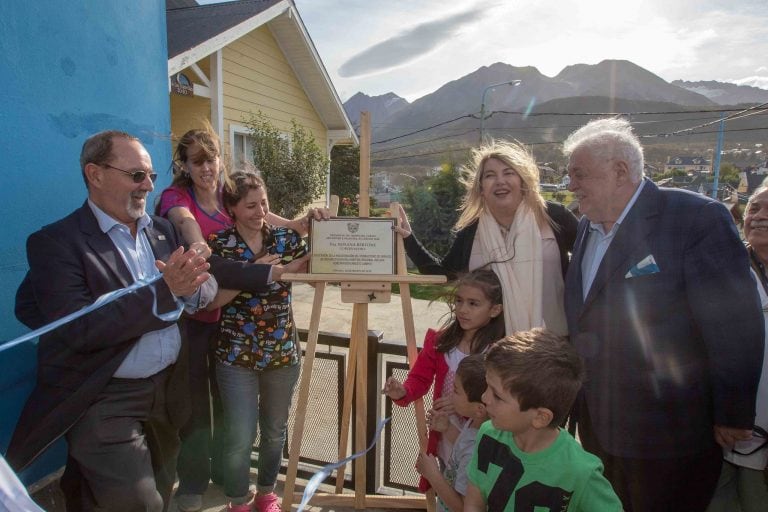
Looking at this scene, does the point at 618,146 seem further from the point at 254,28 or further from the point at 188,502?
the point at 254,28

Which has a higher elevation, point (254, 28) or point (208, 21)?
point (208, 21)

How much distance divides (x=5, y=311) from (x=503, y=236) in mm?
2604

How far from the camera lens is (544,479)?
5.58ft

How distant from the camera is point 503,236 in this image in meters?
2.76

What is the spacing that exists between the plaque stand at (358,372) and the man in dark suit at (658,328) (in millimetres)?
942

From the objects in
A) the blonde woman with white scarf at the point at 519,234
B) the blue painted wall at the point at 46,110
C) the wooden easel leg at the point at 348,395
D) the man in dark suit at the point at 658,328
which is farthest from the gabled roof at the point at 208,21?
the man in dark suit at the point at 658,328

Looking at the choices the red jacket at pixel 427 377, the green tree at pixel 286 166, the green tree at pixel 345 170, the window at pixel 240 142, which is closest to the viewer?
the red jacket at pixel 427 377

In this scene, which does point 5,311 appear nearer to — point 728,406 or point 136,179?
point 136,179

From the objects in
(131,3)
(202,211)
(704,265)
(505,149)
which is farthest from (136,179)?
(704,265)

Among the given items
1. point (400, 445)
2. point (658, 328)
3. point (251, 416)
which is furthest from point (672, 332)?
point (251, 416)

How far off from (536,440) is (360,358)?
4.82ft

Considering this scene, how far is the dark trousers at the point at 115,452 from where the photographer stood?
6.88 ft

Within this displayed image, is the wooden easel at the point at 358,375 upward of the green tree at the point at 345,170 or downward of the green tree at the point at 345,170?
downward

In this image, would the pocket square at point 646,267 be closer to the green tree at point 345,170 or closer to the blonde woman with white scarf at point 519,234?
the blonde woman with white scarf at point 519,234
